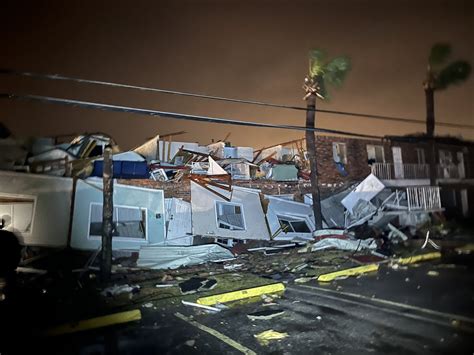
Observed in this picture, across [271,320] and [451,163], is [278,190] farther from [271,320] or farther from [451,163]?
[451,163]

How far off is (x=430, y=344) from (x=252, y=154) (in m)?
17.1

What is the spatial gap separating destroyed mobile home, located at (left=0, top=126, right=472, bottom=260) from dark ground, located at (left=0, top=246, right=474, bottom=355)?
311 centimetres

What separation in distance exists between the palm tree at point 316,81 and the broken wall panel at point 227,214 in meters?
3.20

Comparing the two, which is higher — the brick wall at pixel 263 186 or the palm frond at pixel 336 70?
the palm frond at pixel 336 70

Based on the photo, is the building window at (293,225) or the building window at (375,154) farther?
the building window at (375,154)

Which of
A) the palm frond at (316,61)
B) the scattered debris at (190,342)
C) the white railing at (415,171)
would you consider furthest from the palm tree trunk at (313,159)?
the scattered debris at (190,342)

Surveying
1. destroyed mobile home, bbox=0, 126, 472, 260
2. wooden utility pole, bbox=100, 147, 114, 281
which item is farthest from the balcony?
wooden utility pole, bbox=100, 147, 114, 281

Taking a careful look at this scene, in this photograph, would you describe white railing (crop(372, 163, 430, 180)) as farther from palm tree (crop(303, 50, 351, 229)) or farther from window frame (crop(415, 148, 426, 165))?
palm tree (crop(303, 50, 351, 229))

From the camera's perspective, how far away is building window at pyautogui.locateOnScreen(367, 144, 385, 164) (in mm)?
23859

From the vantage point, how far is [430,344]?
184 inches

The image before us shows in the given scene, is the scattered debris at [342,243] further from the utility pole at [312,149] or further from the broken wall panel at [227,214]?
the utility pole at [312,149]

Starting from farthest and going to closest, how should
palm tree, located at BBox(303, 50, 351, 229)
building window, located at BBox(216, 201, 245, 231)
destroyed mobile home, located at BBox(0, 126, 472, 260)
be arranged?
palm tree, located at BBox(303, 50, 351, 229)
building window, located at BBox(216, 201, 245, 231)
destroyed mobile home, located at BBox(0, 126, 472, 260)

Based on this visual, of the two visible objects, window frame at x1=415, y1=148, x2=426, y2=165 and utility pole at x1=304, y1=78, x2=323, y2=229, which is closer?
utility pole at x1=304, y1=78, x2=323, y2=229

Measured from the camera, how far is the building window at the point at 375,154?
23859 millimetres
